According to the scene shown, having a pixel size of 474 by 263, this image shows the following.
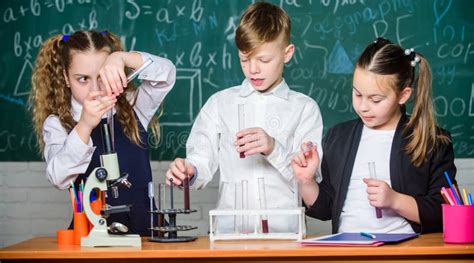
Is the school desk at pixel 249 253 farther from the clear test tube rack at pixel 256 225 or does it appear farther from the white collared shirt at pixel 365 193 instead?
the white collared shirt at pixel 365 193

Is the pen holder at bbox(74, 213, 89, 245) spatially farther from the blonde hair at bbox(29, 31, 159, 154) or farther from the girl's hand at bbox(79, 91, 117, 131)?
the blonde hair at bbox(29, 31, 159, 154)

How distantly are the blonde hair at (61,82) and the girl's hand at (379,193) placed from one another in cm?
92

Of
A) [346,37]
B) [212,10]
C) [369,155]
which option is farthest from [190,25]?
[369,155]

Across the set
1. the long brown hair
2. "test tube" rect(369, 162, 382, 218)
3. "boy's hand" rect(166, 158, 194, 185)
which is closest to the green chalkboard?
the long brown hair

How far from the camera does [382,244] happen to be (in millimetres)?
2611

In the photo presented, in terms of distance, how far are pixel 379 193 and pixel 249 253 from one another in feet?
1.65

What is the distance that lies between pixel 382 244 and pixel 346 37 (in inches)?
89.3

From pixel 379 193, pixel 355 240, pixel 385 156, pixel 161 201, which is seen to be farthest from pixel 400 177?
pixel 161 201

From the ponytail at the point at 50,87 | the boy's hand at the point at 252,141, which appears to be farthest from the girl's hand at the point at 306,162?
the ponytail at the point at 50,87

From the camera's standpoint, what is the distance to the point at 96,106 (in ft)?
9.37

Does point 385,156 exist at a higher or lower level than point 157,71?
lower

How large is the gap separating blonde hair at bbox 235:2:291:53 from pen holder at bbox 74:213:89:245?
2.73 ft

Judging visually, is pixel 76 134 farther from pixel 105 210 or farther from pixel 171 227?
pixel 171 227

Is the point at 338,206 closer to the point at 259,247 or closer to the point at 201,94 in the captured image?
the point at 259,247
